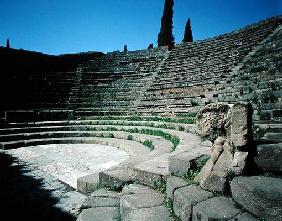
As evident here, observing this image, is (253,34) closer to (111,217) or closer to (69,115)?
(69,115)

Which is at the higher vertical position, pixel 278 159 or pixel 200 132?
pixel 200 132

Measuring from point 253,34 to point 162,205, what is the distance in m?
17.3

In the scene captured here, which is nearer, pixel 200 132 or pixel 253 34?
pixel 200 132

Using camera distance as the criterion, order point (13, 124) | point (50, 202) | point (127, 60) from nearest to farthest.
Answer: point (50, 202), point (13, 124), point (127, 60)

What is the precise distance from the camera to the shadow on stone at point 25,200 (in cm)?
397

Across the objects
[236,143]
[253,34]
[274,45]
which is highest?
[253,34]

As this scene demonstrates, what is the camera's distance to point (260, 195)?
88.4 inches

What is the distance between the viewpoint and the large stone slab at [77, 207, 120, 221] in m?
3.12

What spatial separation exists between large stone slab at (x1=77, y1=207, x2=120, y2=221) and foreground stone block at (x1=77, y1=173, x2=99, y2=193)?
1179 millimetres

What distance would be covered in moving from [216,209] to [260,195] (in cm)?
45

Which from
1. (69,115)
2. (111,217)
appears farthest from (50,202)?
(69,115)

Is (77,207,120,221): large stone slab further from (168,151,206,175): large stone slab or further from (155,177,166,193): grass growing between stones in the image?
(168,151,206,175): large stone slab

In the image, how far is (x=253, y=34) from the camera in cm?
1725

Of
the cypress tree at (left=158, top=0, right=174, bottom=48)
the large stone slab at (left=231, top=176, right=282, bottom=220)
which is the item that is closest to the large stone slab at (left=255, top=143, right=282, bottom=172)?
Answer: the large stone slab at (left=231, top=176, right=282, bottom=220)
